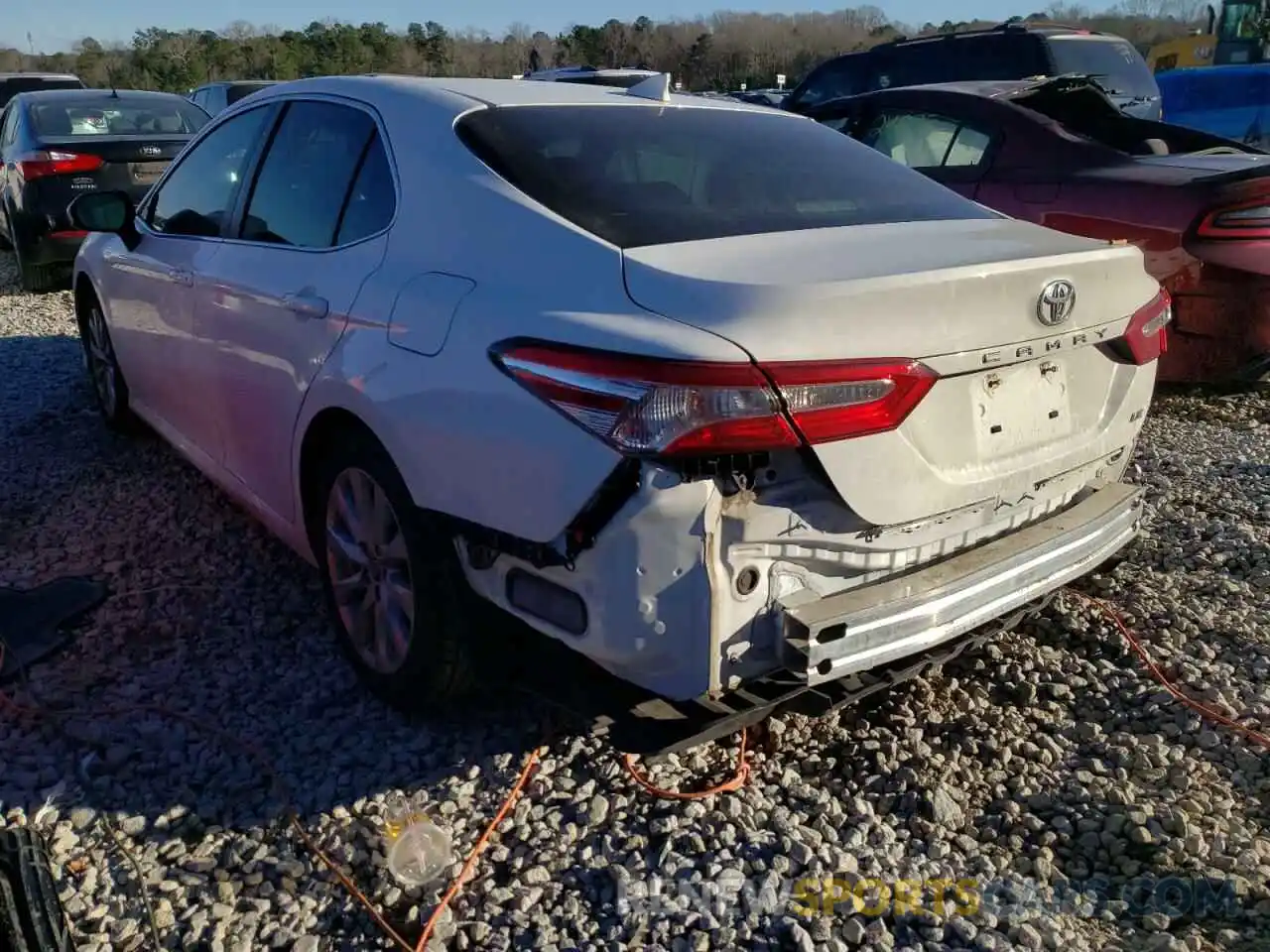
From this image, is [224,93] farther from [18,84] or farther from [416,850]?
[416,850]

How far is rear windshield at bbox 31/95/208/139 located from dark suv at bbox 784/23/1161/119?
5.46 m

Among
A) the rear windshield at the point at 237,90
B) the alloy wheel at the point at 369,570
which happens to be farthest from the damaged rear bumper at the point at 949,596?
the rear windshield at the point at 237,90

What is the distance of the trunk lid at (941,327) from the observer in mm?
2121

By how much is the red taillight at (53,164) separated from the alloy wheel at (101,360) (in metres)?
3.78

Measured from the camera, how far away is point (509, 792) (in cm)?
271

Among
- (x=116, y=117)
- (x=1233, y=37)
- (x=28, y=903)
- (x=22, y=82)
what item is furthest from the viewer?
(x=1233, y=37)

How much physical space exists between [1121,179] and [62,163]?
7570 mm

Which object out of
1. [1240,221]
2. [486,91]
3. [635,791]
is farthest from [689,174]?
[1240,221]

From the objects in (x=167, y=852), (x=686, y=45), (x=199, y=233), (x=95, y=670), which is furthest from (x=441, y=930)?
(x=686, y=45)

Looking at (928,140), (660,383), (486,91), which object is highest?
(486,91)

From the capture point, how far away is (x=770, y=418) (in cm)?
203

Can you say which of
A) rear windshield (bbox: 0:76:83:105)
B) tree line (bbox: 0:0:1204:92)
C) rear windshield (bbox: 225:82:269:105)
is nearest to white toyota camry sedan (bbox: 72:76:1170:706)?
rear windshield (bbox: 225:82:269:105)

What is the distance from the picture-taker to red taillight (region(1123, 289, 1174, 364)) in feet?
9.06

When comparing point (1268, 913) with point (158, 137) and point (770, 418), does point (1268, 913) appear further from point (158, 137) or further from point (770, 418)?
point (158, 137)
